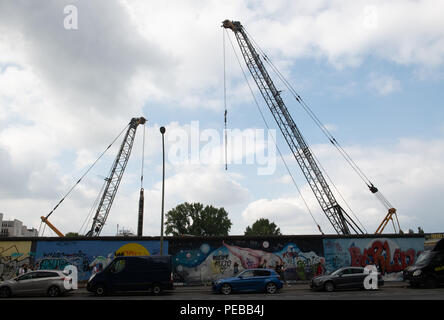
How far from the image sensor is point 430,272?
1827 cm

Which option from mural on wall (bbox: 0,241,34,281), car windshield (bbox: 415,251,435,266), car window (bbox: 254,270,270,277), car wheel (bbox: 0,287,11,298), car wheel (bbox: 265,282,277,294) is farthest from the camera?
mural on wall (bbox: 0,241,34,281)

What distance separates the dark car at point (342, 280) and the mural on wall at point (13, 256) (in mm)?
22773

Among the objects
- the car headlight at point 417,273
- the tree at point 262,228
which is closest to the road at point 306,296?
the car headlight at point 417,273

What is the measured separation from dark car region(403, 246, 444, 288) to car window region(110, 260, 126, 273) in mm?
17235

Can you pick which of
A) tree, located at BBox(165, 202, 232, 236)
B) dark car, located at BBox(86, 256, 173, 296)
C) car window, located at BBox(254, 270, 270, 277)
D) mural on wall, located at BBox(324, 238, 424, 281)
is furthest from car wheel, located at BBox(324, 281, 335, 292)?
tree, located at BBox(165, 202, 232, 236)

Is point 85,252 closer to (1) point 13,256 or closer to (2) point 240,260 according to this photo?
(1) point 13,256

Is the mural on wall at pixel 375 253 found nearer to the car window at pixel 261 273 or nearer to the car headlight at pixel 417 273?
the car headlight at pixel 417 273

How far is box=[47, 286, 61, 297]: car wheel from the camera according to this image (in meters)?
17.0

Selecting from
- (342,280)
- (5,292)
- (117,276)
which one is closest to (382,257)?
(342,280)

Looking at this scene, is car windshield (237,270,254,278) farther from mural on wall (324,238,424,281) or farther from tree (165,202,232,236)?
tree (165,202,232,236)

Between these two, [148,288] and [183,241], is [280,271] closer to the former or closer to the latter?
[183,241]

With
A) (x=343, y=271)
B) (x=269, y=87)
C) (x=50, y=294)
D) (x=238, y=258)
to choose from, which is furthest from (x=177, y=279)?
(x=269, y=87)

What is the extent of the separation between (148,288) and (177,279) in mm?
8238
